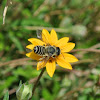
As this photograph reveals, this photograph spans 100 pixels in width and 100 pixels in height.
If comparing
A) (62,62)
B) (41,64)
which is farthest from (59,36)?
(41,64)

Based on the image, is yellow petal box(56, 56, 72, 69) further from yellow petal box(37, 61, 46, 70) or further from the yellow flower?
yellow petal box(37, 61, 46, 70)

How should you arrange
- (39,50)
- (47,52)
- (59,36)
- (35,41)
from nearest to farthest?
1. (39,50)
2. (47,52)
3. (35,41)
4. (59,36)

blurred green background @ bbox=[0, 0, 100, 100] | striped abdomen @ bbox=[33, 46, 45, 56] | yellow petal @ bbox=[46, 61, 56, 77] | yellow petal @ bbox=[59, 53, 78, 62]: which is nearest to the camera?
striped abdomen @ bbox=[33, 46, 45, 56]

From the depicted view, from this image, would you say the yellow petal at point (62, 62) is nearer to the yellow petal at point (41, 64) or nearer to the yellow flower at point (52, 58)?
the yellow flower at point (52, 58)

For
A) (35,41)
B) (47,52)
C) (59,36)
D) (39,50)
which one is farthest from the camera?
(59,36)

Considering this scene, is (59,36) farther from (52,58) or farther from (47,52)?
(47,52)

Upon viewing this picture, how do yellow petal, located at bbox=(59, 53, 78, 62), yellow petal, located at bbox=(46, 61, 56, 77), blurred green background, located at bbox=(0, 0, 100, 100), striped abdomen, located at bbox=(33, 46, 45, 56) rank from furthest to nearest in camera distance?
blurred green background, located at bbox=(0, 0, 100, 100) → yellow petal, located at bbox=(59, 53, 78, 62) → yellow petal, located at bbox=(46, 61, 56, 77) → striped abdomen, located at bbox=(33, 46, 45, 56)

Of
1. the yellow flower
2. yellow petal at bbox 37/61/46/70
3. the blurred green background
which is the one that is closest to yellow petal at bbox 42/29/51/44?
the yellow flower

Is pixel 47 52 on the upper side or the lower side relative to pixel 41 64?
upper

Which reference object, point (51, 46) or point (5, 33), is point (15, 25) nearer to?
point (5, 33)

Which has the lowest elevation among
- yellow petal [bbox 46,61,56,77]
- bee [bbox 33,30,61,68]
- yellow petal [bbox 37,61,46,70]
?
yellow petal [bbox 46,61,56,77]
